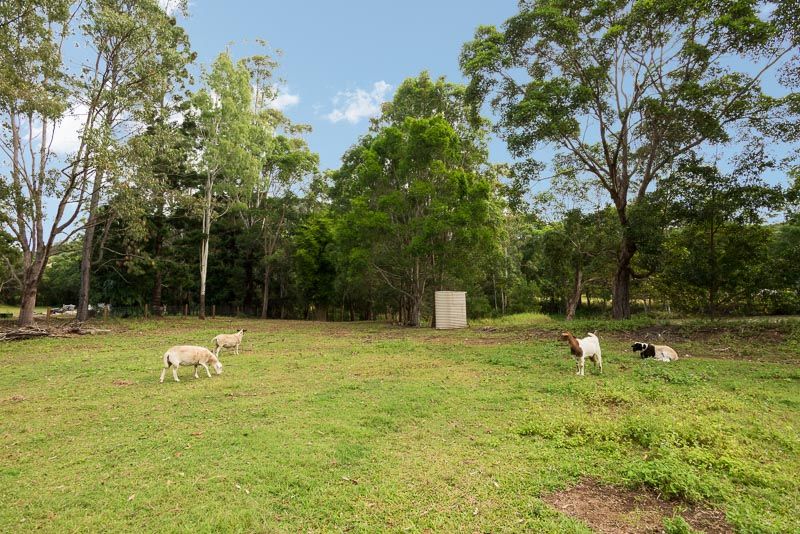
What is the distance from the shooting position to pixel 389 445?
5.26 meters

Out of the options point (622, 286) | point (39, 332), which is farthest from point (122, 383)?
point (622, 286)

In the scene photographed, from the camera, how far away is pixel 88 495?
409 cm

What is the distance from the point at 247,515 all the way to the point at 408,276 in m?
22.8

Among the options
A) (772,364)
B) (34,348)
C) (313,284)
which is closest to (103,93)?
(34,348)

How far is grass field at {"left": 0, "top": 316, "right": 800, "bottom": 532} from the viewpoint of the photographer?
12.2ft

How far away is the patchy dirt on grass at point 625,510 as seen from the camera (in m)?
3.43

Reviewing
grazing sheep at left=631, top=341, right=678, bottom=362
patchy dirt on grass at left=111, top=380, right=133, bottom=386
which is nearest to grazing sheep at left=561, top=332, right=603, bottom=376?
grazing sheep at left=631, top=341, right=678, bottom=362

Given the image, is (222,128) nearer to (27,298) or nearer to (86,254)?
(86,254)

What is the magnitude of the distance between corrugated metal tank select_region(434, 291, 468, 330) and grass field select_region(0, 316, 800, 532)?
12.6 meters

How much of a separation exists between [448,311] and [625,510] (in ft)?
63.6

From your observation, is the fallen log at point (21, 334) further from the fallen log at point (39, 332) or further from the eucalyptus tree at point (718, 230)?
the eucalyptus tree at point (718, 230)

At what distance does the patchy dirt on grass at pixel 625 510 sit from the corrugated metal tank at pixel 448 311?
18749 mm

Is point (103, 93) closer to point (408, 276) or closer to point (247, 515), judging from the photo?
point (408, 276)

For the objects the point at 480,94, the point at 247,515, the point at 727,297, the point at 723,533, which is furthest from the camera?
the point at 480,94
